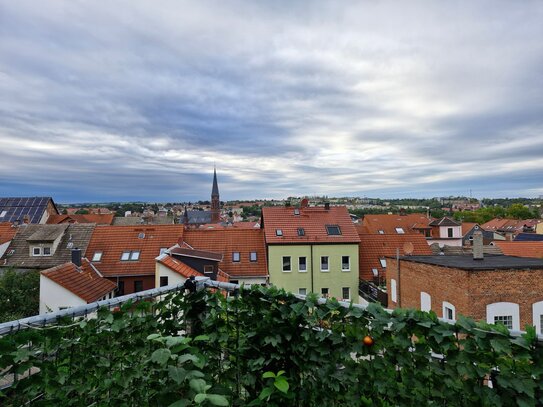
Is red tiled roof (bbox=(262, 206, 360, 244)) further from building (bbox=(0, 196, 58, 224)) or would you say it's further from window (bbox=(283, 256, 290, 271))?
building (bbox=(0, 196, 58, 224))

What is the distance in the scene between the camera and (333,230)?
26266 millimetres

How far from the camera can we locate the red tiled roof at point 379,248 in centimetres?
2593

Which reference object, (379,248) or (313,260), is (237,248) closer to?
(313,260)

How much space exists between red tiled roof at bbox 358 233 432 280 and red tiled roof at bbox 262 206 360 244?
195 centimetres

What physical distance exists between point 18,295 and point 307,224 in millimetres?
18162

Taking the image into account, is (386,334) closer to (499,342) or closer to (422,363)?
(422,363)

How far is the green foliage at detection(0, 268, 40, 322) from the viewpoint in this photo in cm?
1864

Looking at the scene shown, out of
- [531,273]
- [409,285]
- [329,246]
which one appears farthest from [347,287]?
[531,273]

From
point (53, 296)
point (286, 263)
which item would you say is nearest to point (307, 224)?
point (286, 263)

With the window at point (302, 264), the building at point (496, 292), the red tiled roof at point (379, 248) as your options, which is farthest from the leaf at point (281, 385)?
the red tiled roof at point (379, 248)

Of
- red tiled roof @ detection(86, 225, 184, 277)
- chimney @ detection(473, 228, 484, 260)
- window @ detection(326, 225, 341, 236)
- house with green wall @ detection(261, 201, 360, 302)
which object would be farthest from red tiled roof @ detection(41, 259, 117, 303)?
chimney @ detection(473, 228, 484, 260)

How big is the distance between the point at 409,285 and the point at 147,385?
16086 mm

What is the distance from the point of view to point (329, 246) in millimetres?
25328

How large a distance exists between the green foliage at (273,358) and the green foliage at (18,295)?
20.3 meters
